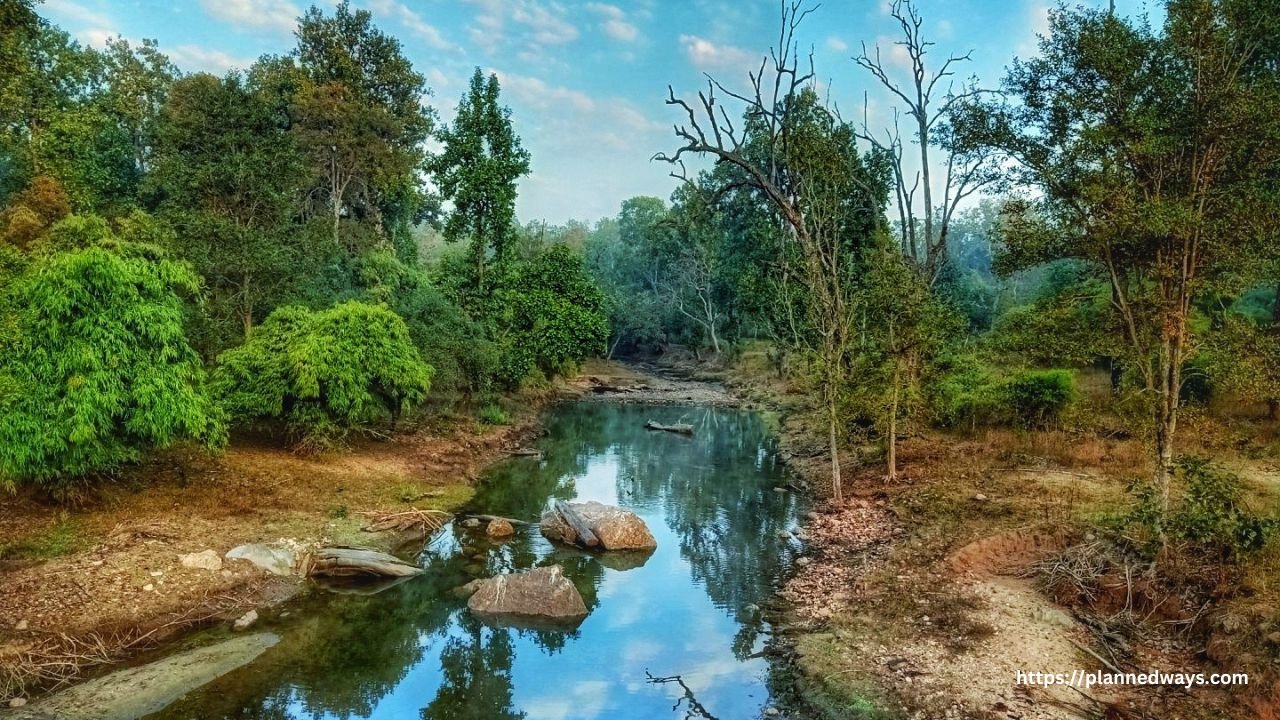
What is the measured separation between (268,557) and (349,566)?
1.60m

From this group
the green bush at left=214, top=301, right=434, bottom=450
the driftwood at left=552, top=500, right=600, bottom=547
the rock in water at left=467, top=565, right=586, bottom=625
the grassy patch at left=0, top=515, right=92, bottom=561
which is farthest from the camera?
the green bush at left=214, top=301, right=434, bottom=450

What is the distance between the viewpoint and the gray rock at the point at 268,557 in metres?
14.0

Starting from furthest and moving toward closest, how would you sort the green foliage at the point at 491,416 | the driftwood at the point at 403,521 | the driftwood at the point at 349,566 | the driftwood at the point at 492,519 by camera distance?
the green foliage at the point at 491,416
the driftwood at the point at 492,519
the driftwood at the point at 403,521
the driftwood at the point at 349,566

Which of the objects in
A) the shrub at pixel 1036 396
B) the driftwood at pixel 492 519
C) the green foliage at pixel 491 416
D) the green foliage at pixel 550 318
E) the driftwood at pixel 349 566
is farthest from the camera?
the green foliage at pixel 550 318

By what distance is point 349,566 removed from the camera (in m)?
14.6

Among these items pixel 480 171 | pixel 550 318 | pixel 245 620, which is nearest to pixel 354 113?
pixel 480 171

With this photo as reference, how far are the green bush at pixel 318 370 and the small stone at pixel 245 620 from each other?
8536 millimetres

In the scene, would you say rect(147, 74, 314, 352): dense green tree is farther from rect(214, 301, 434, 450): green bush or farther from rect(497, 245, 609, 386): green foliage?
rect(497, 245, 609, 386): green foliage

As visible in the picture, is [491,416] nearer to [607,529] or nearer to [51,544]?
[607,529]

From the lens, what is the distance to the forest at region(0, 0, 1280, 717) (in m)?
11.2

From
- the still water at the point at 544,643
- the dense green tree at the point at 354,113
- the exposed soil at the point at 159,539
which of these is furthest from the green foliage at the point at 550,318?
the still water at the point at 544,643

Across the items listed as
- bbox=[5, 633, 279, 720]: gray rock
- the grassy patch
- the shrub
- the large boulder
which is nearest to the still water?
bbox=[5, 633, 279, 720]: gray rock

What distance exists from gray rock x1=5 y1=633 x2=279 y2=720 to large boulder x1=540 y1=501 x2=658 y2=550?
25.4 feet

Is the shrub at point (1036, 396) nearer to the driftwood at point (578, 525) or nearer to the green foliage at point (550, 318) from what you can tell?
the driftwood at point (578, 525)
